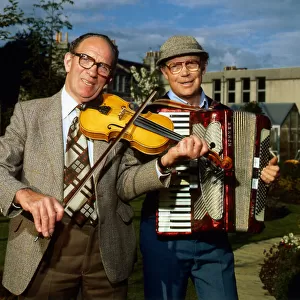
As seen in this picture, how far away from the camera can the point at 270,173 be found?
370 centimetres

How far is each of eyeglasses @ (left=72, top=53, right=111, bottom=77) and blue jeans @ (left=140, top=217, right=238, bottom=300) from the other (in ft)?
3.40

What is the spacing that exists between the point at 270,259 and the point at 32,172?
5.24m

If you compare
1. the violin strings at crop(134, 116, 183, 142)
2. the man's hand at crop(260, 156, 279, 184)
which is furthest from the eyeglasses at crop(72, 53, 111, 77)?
the man's hand at crop(260, 156, 279, 184)

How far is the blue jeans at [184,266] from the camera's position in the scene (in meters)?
3.71

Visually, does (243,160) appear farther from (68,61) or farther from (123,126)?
(68,61)

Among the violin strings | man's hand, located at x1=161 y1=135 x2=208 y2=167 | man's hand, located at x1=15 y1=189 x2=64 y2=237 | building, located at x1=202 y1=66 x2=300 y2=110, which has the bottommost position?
man's hand, located at x1=15 y1=189 x2=64 y2=237

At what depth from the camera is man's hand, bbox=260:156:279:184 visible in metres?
3.69

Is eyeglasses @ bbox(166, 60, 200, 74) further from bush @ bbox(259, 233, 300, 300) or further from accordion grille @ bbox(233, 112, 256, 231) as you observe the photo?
bush @ bbox(259, 233, 300, 300)

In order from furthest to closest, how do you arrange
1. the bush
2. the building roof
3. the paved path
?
the building roof < the paved path < the bush

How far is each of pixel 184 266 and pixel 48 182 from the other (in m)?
1.15

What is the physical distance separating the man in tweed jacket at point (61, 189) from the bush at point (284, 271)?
3.15m

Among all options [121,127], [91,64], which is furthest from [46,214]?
[91,64]

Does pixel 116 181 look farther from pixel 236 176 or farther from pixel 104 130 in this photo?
pixel 236 176

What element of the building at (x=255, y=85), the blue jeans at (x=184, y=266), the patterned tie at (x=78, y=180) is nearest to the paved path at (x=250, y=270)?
the blue jeans at (x=184, y=266)
